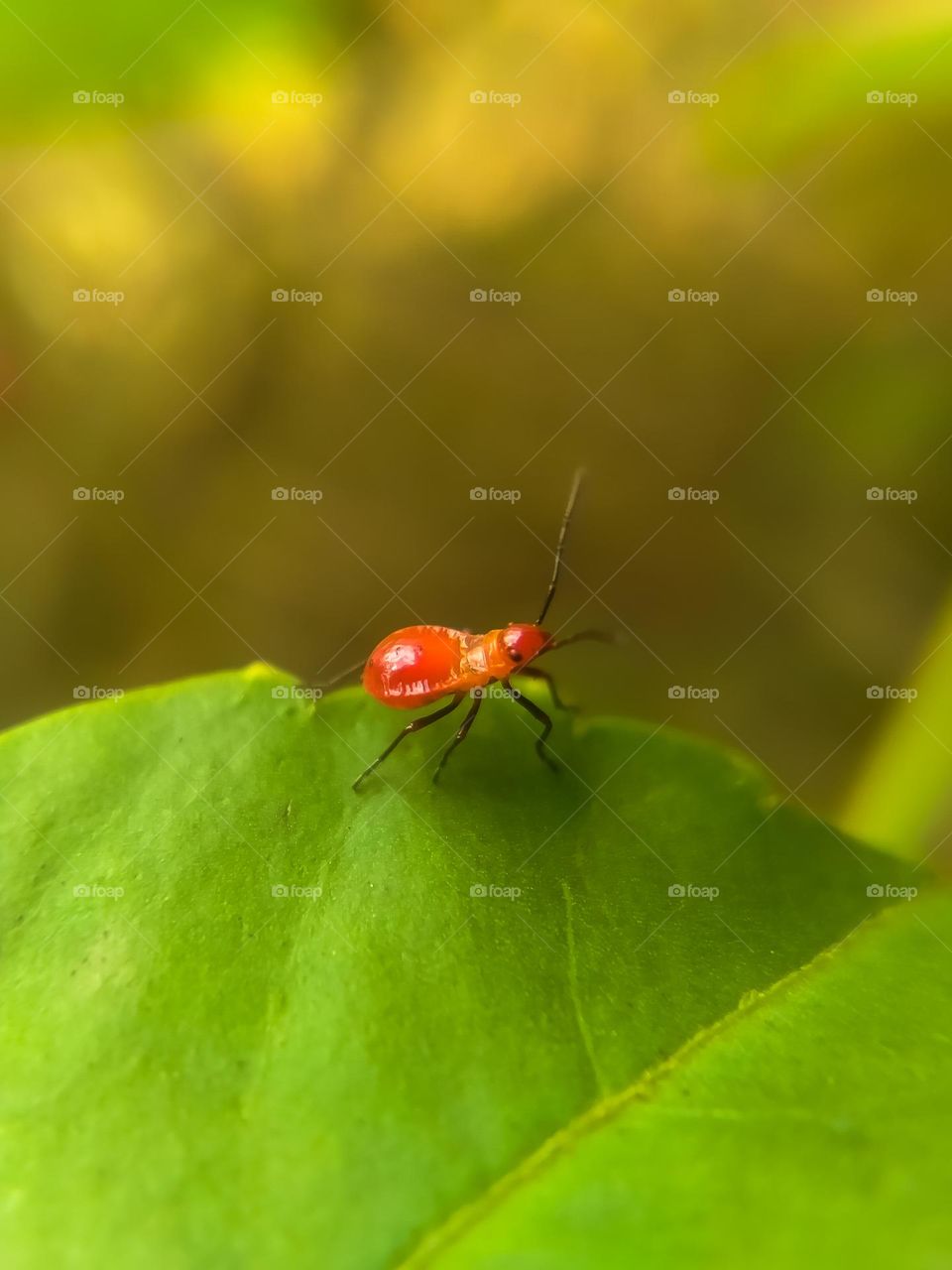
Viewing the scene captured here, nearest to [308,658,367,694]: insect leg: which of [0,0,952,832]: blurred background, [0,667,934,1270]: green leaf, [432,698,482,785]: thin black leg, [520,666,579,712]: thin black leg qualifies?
[0,0,952,832]: blurred background

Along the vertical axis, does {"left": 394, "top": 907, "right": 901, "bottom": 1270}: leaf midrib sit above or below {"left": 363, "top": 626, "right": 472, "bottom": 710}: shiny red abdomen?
below

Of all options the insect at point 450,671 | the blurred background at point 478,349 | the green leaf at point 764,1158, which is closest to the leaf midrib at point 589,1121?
the green leaf at point 764,1158

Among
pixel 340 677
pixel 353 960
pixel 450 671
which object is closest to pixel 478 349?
pixel 340 677

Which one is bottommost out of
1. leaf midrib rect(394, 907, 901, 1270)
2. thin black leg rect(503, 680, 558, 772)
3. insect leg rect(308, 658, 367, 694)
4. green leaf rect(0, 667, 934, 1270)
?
insect leg rect(308, 658, 367, 694)

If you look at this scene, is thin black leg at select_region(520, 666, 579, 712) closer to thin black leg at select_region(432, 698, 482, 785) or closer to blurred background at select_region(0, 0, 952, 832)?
thin black leg at select_region(432, 698, 482, 785)

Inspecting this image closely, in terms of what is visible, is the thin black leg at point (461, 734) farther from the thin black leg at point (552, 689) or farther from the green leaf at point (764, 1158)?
the green leaf at point (764, 1158)

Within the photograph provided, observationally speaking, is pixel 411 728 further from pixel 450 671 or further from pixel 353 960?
pixel 353 960
